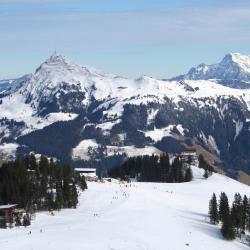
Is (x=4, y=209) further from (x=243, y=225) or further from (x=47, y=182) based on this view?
(x=243, y=225)

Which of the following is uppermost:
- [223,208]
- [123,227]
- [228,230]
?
[123,227]

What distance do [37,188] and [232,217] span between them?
4385 centimetres

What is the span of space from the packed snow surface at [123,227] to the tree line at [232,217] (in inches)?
71.6

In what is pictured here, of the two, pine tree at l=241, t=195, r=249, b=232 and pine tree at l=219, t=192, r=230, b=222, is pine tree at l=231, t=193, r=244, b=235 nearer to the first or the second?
pine tree at l=241, t=195, r=249, b=232

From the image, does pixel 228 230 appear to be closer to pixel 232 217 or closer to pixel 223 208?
pixel 232 217

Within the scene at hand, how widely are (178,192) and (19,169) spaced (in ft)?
175

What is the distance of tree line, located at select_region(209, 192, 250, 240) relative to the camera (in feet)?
389

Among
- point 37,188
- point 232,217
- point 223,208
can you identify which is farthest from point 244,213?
point 37,188

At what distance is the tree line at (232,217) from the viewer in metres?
118

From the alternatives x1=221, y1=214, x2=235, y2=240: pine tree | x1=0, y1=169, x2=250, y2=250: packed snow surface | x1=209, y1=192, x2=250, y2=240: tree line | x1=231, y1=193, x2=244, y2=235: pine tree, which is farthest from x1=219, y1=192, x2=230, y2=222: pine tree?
x1=221, y1=214, x2=235, y2=240: pine tree

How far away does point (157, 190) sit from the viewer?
185m

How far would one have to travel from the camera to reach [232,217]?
12619 centimetres

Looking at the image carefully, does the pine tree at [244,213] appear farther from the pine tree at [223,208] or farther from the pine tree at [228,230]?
the pine tree at [228,230]

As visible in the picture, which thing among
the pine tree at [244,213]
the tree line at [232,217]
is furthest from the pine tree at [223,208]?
the pine tree at [244,213]
